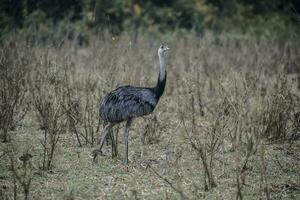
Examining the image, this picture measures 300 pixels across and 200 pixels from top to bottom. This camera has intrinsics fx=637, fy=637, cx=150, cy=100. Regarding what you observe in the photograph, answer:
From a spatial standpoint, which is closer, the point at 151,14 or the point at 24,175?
the point at 24,175

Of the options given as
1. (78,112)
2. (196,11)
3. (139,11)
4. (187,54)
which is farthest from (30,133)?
(196,11)

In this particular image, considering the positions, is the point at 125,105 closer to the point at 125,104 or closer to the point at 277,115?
the point at 125,104

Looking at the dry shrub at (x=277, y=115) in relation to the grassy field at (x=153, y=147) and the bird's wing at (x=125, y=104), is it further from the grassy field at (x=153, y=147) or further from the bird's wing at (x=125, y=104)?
the bird's wing at (x=125, y=104)

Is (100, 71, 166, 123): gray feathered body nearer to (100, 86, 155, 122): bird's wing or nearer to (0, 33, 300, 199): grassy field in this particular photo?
(100, 86, 155, 122): bird's wing

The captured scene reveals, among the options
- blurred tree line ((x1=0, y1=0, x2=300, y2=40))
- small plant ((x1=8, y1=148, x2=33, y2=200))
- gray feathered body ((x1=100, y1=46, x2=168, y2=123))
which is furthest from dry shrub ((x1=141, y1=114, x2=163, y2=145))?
blurred tree line ((x1=0, y1=0, x2=300, y2=40))

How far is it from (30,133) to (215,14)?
47.2ft

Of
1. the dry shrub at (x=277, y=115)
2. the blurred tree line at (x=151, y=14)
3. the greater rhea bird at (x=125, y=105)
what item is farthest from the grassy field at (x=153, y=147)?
the blurred tree line at (x=151, y=14)

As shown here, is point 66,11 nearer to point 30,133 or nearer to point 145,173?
point 30,133

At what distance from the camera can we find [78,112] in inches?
353

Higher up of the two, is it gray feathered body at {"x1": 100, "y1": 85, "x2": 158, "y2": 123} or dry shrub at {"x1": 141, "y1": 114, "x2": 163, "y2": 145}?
gray feathered body at {"x1": 100, "y1": 85, "x2": 158, "y2": 123}

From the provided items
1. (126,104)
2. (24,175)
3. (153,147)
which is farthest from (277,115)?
(24,175)

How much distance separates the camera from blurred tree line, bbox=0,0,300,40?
18.4m

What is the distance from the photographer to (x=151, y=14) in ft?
70.5

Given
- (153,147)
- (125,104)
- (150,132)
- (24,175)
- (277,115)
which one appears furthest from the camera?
(150,132)
